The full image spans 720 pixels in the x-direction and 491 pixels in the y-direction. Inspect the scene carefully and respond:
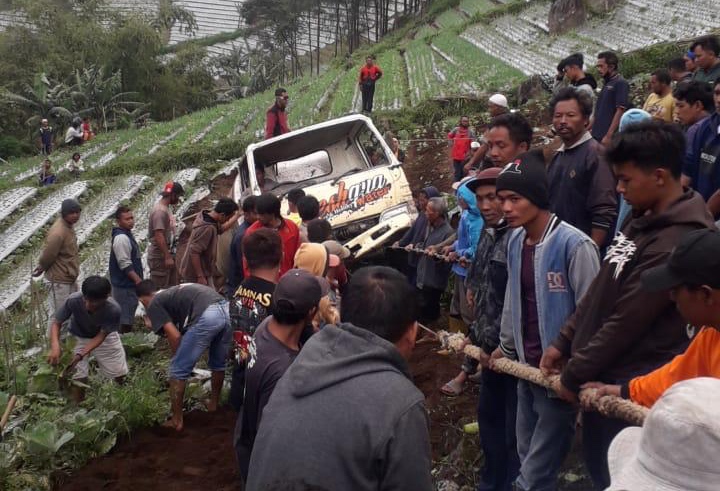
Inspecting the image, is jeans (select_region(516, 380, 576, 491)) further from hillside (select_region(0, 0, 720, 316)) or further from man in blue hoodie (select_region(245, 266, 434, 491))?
hillside (select_region(0, 0, 720, 316))

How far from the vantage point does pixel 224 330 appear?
4.81 metres

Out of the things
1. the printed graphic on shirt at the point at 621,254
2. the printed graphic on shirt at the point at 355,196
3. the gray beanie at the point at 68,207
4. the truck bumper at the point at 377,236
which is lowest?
the truck bumper at the point at 377,236

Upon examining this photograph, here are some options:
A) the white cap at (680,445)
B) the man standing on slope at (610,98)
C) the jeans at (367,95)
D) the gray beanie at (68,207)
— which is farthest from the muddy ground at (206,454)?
the jeans at (367,95)

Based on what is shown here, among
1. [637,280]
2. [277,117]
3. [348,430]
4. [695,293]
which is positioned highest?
[695,293]

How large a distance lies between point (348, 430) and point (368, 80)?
1581 centimetres

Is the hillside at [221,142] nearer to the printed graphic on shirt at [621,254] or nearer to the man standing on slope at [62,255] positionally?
the man standing on slope at [62,255]

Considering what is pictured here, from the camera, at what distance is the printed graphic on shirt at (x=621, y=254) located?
2.36 m

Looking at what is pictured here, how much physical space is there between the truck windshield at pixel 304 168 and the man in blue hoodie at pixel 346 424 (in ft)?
22.3

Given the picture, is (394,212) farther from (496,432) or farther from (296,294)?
(296,294)

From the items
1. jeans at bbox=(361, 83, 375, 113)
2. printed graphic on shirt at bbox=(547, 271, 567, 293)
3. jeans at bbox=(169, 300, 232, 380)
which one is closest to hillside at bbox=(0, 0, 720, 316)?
jeans at bbox=(361, 83, 375, 113)

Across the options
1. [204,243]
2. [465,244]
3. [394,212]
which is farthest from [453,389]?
[394,212]

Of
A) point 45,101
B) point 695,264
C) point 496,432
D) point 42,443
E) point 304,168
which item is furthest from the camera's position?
point 45,101

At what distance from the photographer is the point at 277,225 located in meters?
5.03

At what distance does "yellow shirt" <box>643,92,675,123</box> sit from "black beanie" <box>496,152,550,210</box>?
4.02 meters
